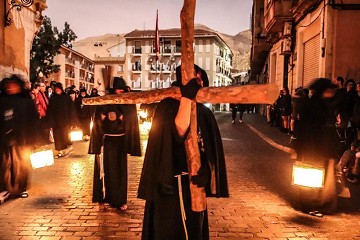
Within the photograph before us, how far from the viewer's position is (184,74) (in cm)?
352

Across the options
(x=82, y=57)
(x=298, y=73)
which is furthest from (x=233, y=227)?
(x=82, y=57)

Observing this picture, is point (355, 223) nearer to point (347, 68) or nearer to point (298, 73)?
point (347, 68)

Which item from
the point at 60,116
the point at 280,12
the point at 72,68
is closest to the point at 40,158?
the point at 60,116

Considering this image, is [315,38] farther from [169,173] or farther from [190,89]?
[169,173]

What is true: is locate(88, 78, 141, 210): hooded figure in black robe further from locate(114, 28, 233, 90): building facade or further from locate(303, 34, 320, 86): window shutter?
locate(114, 28, 233, 90): building facade

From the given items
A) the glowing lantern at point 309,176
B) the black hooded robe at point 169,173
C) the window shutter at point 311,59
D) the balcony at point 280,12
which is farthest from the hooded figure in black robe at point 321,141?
the balcony at point 280,12

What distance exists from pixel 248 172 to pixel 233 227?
156 inches

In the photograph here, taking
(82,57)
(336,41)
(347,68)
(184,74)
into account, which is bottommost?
(184,74)

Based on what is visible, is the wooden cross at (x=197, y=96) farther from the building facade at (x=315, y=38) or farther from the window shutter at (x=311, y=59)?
the window shutter at (x=311, y=59)

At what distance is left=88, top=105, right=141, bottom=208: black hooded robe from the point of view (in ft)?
21.1

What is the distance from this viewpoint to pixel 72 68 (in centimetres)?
7306

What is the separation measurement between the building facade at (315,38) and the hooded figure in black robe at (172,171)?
10.7 m

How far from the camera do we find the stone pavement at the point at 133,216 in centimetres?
529

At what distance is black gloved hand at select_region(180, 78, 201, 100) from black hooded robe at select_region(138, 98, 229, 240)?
1.00 ft
